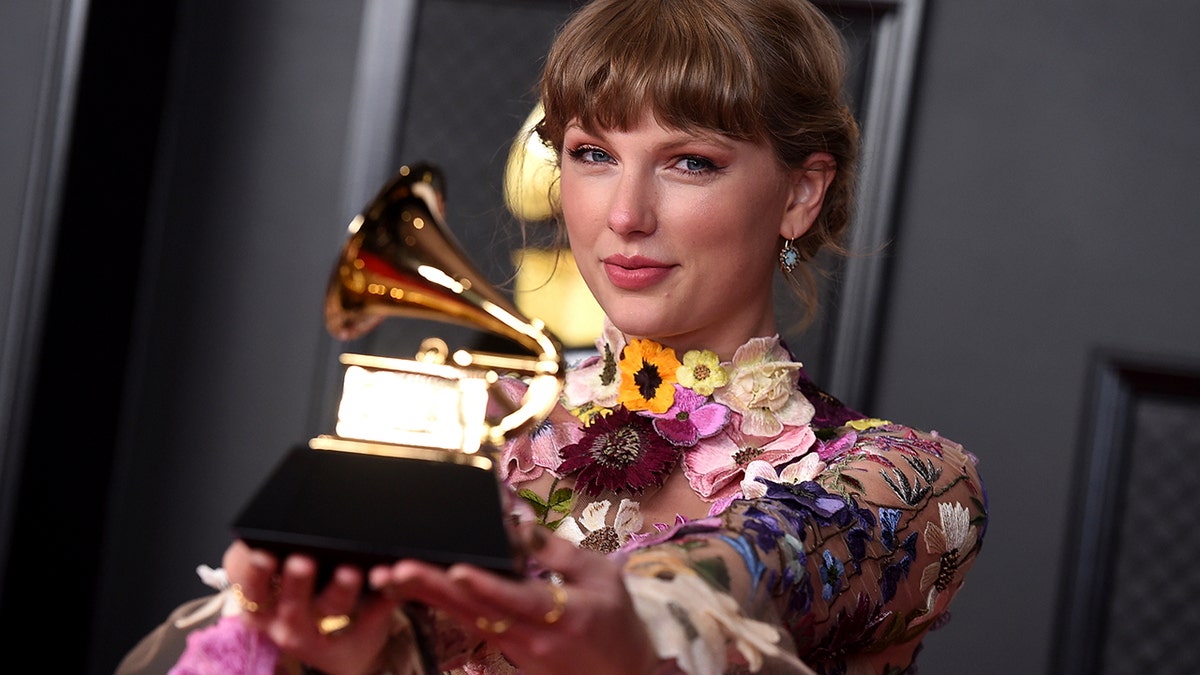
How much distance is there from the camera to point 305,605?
23.5 inches

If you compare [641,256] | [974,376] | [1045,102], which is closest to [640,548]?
[641,256]

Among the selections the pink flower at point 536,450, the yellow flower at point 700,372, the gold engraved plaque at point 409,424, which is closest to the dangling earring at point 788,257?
the yellow flower at point 700,372

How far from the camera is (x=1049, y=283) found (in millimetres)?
1746

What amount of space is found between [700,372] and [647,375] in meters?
0.05

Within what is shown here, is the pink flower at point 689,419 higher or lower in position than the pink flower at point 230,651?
higher

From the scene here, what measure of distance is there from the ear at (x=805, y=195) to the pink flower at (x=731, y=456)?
0.57 ft

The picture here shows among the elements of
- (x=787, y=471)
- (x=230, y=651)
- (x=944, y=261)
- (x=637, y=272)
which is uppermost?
(x=944, y=261)

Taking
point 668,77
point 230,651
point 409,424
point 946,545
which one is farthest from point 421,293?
point 946,545

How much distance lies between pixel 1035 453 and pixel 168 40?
1.28 meters

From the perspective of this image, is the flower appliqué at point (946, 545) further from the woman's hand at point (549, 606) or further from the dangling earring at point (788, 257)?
the woman's hand at point (549, 606)

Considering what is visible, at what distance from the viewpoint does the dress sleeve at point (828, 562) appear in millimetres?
640

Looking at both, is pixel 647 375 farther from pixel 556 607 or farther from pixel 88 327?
pixel 88 327

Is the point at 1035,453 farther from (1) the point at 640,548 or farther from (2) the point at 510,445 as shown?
(1) the point at 640,548

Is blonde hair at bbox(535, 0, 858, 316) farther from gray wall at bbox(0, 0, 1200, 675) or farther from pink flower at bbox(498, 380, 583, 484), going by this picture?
gray wall at bbox(0, 0, 1200, 675)
